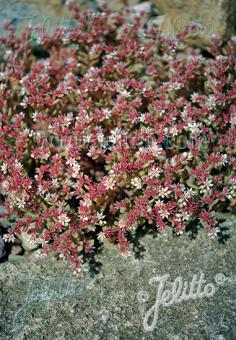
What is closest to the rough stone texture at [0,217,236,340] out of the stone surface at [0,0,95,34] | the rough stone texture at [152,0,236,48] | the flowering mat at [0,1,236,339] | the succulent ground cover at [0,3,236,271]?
the flowering mat at [0,1,236,339]

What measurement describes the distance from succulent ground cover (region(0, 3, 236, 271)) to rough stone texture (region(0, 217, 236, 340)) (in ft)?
0.53

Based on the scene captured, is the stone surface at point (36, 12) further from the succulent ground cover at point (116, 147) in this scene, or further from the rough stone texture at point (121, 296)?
the rough stone texture at point (121, 296)

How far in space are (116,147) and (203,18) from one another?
219cm

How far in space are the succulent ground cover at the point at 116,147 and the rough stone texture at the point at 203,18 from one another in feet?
1.36

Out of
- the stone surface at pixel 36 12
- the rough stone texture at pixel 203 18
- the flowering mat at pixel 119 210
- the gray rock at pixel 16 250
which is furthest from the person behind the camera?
the stone surface at pixel 36 12

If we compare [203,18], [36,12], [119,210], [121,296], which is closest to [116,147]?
[119,210]

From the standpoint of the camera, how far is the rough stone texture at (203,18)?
176 inches

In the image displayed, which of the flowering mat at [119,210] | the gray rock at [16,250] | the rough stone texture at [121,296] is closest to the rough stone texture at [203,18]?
the flowering mat at [119,210]

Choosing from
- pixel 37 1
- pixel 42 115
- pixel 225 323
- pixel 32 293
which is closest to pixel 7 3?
pixel 37 1

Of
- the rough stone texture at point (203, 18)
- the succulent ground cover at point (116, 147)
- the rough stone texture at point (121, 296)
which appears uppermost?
the rough stone texture at point (203, 18)

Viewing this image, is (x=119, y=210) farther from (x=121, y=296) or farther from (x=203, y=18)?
(x=203, y=18)

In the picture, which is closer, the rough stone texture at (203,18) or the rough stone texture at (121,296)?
the rough stone texture at (121,296)

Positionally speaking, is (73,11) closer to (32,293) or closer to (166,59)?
(166,59)

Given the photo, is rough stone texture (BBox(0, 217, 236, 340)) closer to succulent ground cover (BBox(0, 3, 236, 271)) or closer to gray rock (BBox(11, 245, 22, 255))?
gray rock (BBox(11, 245, 22, 255))
